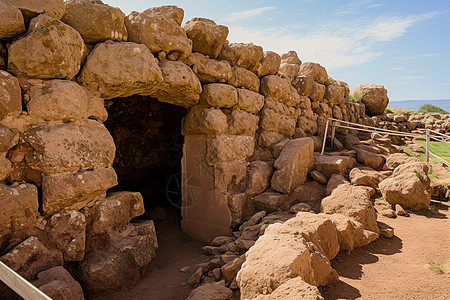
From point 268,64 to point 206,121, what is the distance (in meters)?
1.59

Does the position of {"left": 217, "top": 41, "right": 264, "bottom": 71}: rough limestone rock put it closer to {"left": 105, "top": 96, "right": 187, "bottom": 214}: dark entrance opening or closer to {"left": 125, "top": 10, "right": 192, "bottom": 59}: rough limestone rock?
{"left": 125, "top": 10, "right": 192, "bottom": 59}: rough limestone rock

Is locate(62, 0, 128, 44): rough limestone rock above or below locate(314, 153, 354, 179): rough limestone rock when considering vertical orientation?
above

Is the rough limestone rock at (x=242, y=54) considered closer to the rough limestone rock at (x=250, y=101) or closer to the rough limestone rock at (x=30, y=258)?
the rough limestone rock at (x=250, y=101)

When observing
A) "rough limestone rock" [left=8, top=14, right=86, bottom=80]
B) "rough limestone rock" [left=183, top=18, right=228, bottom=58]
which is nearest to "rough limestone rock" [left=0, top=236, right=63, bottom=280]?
"rough limestone rock" [left=8, top=14, right=86, bottom=80]

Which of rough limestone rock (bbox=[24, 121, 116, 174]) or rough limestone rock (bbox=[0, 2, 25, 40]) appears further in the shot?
rough limestone rock (bbox=[24, 121, 116, 174])

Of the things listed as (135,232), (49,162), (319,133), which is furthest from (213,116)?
(319,133)

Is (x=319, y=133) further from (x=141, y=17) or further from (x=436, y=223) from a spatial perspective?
(x=141, y=17)

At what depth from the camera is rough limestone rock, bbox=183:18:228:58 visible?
3857mm

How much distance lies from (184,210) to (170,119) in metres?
2.87

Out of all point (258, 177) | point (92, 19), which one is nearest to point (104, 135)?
point (92, 19)

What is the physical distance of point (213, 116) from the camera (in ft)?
13.5

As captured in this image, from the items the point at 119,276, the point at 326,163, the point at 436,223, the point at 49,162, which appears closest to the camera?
the point at 49,162

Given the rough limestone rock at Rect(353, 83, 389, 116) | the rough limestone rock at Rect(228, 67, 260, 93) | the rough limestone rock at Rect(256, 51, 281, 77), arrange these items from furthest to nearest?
the rough limestone rock at Rect(353, 83, 389, 116) → the rough limestone rock at Rect(256, 51, 281, 77) → the rough limestone rock at Rect(228, 67, 260, 93)

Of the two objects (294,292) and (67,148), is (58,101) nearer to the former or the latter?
(67,148)
